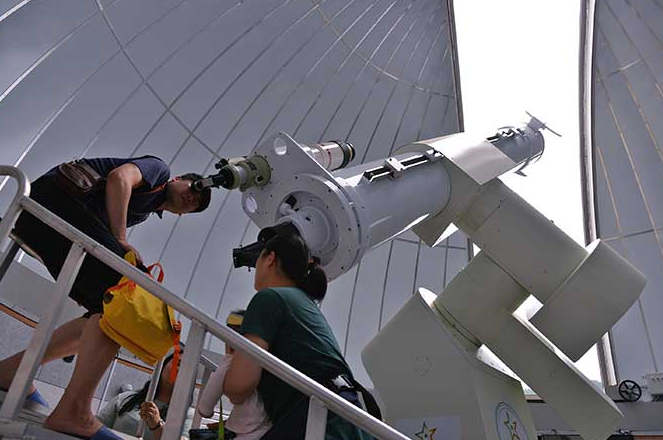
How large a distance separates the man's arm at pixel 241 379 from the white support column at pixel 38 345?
2.21 feet

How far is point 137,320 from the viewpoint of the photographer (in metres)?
2.35

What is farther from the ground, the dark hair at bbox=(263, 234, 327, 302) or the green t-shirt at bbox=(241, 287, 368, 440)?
the dark hair at bbox=(263, 234, 327, 302)

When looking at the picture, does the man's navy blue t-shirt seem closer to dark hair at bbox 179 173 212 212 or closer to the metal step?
dark hair at bbox 179 173 212 212

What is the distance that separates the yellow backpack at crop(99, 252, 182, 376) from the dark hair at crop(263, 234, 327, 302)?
0.56 metres

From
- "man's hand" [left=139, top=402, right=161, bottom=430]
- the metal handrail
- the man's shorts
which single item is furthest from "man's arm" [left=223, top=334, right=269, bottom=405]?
"man's hand" [left=139, top=402, right=161, bottom=430]

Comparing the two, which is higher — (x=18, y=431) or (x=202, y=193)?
(x=202, y=193)

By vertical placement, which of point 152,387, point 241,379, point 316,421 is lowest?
point 316,421

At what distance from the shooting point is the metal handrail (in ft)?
6.28

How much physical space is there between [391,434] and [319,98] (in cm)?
875

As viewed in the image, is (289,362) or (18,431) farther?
(289,362)

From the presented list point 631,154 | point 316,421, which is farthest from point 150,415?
point 631,154

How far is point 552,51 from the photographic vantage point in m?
11.3

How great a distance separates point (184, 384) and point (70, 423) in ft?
2.36

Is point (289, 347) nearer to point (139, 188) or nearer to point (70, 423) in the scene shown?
point (70, 423)
